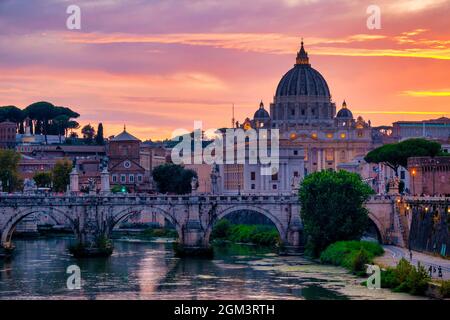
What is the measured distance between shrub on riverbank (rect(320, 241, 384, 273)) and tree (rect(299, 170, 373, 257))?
4.41 ft

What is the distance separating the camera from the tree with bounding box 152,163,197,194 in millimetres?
116938

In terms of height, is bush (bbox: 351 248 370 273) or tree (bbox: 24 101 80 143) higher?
tree (bbox: 24 101 80 143)

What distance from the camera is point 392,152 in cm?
10469

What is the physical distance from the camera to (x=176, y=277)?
2419 inches

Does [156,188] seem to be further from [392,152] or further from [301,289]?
[301,289]

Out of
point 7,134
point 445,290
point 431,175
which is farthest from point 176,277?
point 7,134

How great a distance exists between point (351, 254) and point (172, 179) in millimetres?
54189

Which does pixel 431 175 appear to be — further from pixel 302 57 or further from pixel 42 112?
pixel 42 112

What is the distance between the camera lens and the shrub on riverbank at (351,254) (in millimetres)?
62188

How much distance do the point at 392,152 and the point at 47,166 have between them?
40.7 meters

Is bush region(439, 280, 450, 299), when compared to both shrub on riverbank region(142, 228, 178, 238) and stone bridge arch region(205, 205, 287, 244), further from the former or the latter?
shrub on riverbank region(142, 228, 178, 238)

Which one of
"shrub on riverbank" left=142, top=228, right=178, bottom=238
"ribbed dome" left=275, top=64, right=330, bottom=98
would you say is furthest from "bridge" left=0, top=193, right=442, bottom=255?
"ribbed dome" left=275, top=64, right=330, bottom=98

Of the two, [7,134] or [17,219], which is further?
[7,134]
